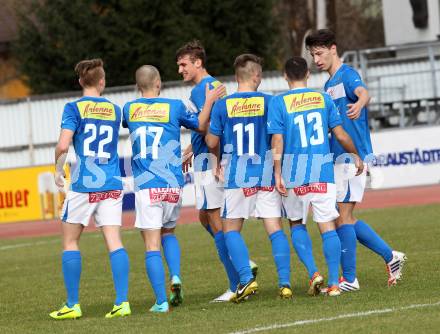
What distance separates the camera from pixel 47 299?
11.5 meters

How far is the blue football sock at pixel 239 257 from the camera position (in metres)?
10.0

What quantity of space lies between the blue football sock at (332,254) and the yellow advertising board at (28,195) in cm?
1666

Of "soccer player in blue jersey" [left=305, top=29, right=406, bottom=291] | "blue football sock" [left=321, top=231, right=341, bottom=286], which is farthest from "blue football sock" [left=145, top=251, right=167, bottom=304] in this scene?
Result: "soccer player in blue jersey" [left=305, top=29, right=406, bottom=291]

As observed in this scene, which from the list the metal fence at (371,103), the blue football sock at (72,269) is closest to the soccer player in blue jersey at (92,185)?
the blue football sock at (72,269)

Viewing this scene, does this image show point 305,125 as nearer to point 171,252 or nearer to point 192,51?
point 192,51

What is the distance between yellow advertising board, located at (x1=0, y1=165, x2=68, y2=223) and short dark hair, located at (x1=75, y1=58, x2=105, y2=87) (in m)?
16.6

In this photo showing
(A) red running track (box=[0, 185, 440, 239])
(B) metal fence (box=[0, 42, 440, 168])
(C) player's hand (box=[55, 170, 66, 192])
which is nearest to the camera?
(C) player's hand (box=[55, 170, 66, 192])

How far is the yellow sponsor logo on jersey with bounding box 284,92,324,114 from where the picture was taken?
9.85 m

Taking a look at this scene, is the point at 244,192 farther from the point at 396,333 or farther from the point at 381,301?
the point at 396,333

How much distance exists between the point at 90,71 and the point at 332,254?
8.41 ft

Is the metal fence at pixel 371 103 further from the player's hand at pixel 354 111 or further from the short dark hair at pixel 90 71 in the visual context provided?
the short dark hair at pixel 90 71

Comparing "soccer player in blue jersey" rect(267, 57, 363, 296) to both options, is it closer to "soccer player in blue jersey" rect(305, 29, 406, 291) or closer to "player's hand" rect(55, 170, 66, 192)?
"soccer player in blue jersey" rect(305, 29, 406, 291)

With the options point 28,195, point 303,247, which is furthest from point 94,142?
point 28,195

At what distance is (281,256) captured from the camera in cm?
1007
